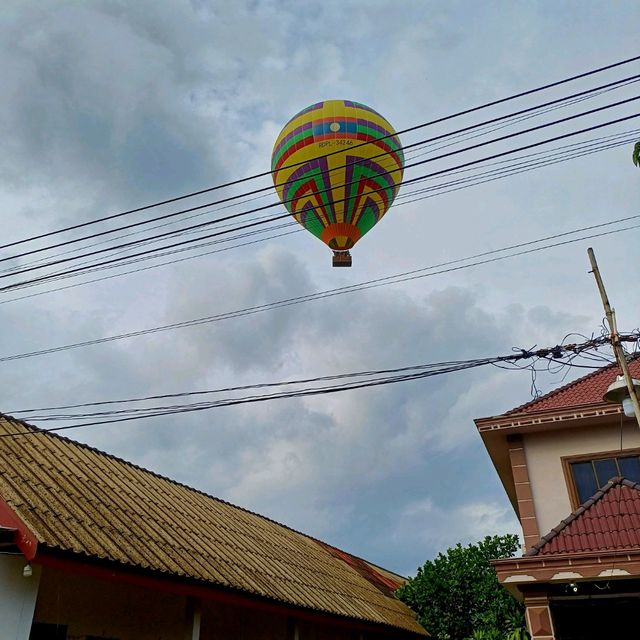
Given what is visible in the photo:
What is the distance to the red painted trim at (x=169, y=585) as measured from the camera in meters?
7.44

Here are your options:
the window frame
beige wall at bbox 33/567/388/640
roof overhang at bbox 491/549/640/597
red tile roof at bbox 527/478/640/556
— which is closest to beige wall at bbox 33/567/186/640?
beige wall at bbox 33/567/388/640

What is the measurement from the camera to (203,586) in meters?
9.27

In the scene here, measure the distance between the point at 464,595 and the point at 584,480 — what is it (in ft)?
23.1

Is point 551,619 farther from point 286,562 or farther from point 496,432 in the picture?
point 286,562

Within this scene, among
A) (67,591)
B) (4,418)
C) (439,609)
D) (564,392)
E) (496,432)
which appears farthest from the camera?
(439,609)

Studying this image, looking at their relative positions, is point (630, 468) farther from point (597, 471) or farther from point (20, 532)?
point (20, 532)

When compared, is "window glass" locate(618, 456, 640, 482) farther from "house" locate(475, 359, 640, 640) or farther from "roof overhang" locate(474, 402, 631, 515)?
"roof overhang" locate(474, 402, 631, 515)

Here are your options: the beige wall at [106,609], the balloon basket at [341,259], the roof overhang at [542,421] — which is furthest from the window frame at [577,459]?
the balloon basket at [341,259]

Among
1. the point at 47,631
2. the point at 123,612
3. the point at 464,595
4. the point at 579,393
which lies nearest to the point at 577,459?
the point at 579,393

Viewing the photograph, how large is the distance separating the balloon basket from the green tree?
859 centimetres

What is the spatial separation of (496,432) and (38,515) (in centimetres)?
863

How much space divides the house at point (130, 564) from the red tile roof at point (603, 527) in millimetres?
4547

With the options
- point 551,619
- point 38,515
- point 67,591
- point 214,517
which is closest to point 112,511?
point 67,591

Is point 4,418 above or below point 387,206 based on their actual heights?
below
